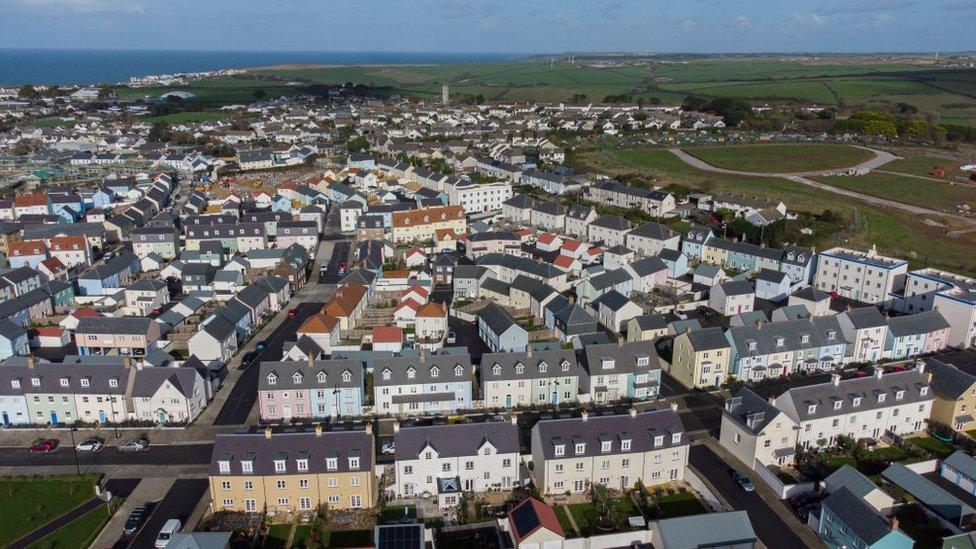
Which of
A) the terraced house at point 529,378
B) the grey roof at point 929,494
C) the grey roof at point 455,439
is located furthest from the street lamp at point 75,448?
the grey roof at point 929,494

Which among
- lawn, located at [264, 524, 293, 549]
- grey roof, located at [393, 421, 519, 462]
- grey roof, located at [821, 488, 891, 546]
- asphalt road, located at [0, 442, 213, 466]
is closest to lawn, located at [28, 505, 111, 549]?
asphalt road, located at [0, 442, 213, 466]

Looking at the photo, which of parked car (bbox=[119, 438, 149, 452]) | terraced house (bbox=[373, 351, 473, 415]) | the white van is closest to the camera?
the white van

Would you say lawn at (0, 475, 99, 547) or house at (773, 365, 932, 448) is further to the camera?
house at (773, 365, 932, 448)

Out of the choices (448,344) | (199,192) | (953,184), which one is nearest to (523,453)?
(448,344)

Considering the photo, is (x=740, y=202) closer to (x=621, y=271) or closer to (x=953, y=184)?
(x=621, y=271)

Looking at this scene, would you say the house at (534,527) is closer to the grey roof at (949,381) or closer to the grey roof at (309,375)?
the grey roof at (309,375)

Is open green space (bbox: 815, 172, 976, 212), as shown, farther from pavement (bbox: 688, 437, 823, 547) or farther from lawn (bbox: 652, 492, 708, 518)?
lawn (bbox: 652, 492, 708, 518)
